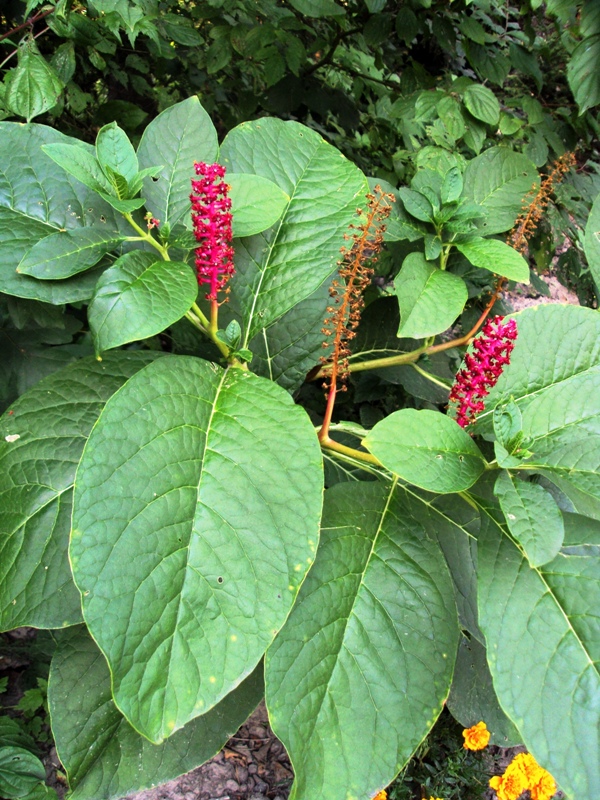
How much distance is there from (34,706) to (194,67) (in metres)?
2.28

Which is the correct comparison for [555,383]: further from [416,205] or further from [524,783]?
[524,783]

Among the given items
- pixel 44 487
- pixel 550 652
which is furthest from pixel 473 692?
pixel 44 487

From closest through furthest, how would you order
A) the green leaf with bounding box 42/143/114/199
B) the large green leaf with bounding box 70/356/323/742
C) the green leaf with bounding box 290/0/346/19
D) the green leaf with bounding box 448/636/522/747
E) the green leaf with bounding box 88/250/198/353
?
the large green leaf with bounding box 70/356/323/742 < the green leaf with bounding box 88/250/198/353 < the green leaf with bounding box 42/143/114/199 < the green leaf with bounding box 448/636/522/747 < the green leaf with bounding box 290/0/346/19

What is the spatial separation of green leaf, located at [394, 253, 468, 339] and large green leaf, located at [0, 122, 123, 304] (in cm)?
55

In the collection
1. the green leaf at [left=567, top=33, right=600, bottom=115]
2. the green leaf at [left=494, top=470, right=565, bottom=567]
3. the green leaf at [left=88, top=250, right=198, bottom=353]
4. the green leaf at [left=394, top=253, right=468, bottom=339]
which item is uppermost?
the green leaf at [left=567, top=33, right=600, bottom=115]

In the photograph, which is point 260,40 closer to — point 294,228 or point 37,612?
point 294,228

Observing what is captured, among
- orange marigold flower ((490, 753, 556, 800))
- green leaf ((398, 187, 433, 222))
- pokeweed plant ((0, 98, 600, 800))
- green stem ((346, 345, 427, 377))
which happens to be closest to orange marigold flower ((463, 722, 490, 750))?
orange marigold flower ((490, 753, 556, 800))

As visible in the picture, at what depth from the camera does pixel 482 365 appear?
38.0 inches

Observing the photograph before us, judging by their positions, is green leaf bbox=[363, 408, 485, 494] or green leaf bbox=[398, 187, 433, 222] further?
green leaf bbox=[398, 187, 433, 222]

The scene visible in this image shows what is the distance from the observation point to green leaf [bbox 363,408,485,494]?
0.84 meters

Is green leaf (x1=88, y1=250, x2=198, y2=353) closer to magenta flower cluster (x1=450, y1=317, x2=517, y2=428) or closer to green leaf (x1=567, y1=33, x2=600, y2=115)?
magenta flower cluster (x1=450, y1=317, x2=517, y2=428)

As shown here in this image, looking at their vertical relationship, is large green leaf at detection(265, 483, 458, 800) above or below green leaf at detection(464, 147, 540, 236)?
below

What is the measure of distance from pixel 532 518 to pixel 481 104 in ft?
4.33

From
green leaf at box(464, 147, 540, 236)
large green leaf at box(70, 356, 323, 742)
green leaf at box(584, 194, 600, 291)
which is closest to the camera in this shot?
large green leaf at box(70, 356, 323, 742)
